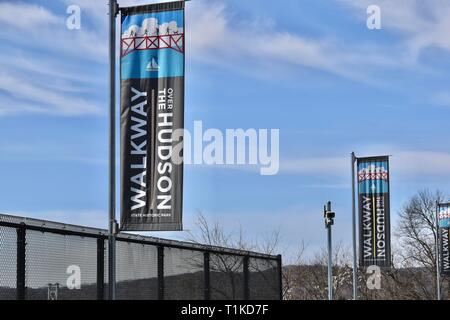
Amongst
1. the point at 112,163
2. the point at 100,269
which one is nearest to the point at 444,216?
the point at 100,269

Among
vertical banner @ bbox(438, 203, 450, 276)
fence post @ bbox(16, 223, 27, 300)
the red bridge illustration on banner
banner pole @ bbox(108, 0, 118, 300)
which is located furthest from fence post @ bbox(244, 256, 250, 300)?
vertical banner @ bbox(438, 203, 450, 276)

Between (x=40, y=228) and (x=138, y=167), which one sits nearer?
(x=40, y=228)

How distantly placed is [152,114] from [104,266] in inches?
100

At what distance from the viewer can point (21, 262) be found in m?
11.3

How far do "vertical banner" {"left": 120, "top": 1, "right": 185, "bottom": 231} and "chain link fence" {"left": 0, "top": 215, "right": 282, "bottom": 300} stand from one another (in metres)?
0.95

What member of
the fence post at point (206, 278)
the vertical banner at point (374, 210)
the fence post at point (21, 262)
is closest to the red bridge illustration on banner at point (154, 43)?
the fence post at point (21, 262)

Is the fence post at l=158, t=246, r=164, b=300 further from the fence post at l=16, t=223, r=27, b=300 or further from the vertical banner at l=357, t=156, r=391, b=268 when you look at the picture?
the vertical banner at l=357, t=156, r=391, b=268

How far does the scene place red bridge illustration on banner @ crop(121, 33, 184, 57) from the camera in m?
13.3

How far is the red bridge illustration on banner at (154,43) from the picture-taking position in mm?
13328

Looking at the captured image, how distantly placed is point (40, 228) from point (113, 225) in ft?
3.32
